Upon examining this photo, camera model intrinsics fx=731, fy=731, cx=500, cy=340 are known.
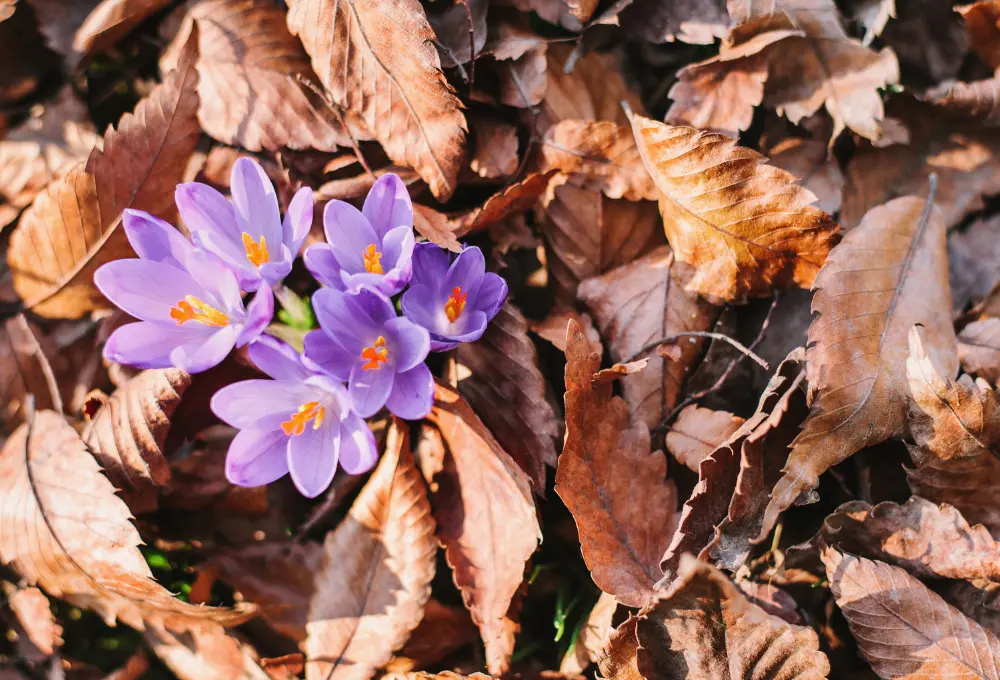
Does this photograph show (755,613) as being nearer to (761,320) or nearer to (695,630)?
(695,630)

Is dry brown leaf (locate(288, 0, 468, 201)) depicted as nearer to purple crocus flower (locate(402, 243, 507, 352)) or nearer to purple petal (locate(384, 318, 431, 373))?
purple crocus flower (locate(402, 243, 507, 352))

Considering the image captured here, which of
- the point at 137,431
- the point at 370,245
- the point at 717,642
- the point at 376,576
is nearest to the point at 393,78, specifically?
the point at 370,245

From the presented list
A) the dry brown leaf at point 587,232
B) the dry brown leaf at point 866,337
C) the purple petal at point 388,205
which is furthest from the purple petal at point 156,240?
the dry brown leaf at point 866,337

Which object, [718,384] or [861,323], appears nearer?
[861,323]

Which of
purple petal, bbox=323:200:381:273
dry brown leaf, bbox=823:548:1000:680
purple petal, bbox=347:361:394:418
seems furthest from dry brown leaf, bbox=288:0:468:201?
dry brown leaf, bbox=823:548:1000:680

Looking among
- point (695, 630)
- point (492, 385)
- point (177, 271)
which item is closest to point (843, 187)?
point (492, 385)

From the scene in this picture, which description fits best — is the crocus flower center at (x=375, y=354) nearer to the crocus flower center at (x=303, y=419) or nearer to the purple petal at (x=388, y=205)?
the crocus flower center at (x=303, y=419)

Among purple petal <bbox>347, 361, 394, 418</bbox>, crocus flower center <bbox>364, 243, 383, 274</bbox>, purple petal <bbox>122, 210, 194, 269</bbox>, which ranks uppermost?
purple petal <bbox>122, 210, 194, 269</bbox>
